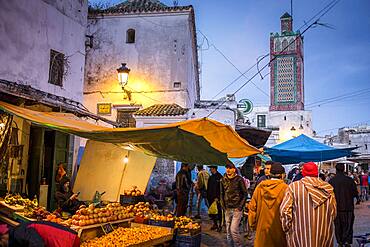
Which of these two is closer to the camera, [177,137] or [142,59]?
[177,137]

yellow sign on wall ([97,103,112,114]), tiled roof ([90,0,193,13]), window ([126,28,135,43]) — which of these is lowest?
yellow sign on wall ([97,103,112,114])

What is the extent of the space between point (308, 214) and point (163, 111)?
1073 centimetres

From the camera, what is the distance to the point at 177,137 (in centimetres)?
608

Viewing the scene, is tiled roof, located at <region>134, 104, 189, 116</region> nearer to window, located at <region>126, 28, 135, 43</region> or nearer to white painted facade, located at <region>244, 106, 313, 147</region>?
window, located at <region>126, 28, 135, 43</region>

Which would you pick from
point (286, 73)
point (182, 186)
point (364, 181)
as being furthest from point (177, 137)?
point (286, 73)

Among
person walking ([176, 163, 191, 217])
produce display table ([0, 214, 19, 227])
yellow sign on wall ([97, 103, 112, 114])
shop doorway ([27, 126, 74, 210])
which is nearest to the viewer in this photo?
produce display table ([0, 214, 19, 227])

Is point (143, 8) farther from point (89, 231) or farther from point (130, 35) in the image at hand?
point (89, 231)

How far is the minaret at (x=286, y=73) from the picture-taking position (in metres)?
41.3

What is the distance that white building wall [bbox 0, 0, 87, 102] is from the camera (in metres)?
9.16

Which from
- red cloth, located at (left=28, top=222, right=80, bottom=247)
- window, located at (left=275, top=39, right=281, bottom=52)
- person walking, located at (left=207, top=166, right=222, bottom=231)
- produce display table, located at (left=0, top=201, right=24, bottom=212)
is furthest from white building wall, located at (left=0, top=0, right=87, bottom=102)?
window, located at (left=275, top=39, right=281, bottom=52)

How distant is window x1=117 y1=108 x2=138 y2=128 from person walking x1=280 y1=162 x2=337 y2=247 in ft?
38.7

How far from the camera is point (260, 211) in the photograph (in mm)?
5055

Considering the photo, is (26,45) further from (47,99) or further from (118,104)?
(118,104)

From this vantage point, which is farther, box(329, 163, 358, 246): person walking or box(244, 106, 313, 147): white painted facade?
box(244, 106, 313, 147): white painted facade
